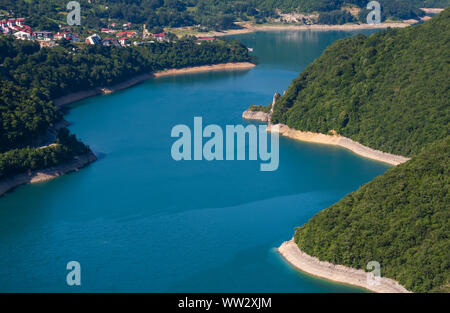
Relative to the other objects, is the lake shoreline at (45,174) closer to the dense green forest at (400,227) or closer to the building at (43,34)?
the dense green forest at (400,227)

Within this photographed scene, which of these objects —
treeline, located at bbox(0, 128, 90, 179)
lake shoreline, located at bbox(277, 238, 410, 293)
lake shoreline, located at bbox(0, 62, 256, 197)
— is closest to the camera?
lake shoreline, located at bbox(277, 238, 410, 293)

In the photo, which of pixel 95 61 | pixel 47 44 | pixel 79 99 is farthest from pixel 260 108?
pixel 47 44

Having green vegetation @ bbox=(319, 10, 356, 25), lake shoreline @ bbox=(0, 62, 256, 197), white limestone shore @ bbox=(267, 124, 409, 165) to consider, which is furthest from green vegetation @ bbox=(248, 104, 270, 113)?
green vegetation @ bbox=(319, 10, 356, 25)

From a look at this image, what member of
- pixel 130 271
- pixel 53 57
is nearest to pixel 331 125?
pixel 130 271

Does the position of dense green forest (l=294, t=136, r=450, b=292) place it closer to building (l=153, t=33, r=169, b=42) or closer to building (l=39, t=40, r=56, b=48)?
building (l=39, t=40, r=56, b=48)

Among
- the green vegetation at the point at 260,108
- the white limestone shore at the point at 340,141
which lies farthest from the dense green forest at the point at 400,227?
the green vegetation at the point at 260,108

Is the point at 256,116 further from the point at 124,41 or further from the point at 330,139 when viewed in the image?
the point at 124,41
